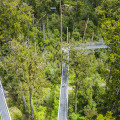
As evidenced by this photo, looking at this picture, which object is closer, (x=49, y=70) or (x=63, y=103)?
(x=63, y=103)

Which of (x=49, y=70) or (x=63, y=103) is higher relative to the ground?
(x=49, y=70)

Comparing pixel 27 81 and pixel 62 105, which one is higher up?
pixel 27 81

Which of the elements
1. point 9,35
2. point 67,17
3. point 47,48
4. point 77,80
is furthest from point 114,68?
point 67,17

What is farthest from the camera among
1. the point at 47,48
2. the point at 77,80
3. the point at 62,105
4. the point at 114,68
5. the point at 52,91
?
the point at 47,48

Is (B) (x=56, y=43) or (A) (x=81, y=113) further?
(B) (x=56, y=43)

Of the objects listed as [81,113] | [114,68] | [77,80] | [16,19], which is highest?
[16,19]

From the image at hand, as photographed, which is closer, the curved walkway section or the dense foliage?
the dense foliage

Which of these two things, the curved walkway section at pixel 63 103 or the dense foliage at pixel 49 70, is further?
the curved walkway section at pixel 63 103

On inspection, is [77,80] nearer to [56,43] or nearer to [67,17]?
[56,43]
